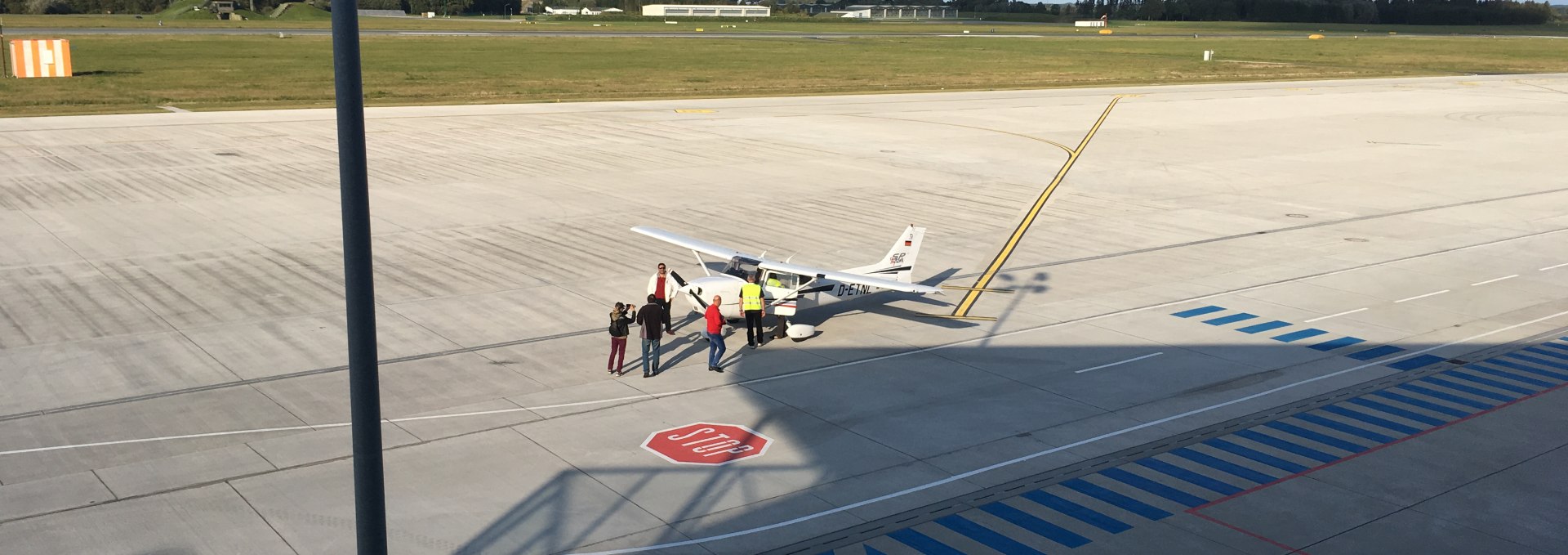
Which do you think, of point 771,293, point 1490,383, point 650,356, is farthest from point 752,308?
point 1490,383

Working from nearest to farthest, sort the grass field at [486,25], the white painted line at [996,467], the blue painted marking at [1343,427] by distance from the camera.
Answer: the white painted line at [996,467] < the blue painted marking at [1343,427] < the grass field at [486,25]

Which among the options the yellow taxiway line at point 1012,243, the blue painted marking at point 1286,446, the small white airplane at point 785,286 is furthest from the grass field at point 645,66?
the blue painted marking at point 1286,446

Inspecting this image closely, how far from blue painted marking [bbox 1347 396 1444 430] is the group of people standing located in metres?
11.8

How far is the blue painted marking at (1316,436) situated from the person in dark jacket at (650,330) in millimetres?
11304

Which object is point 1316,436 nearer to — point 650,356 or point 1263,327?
point 1263,327

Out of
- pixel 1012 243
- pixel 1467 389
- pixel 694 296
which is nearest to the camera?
pixel 1467 389

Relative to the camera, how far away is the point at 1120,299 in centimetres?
3053

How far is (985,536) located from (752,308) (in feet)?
31.6

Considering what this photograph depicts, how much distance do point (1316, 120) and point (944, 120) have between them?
2334cm

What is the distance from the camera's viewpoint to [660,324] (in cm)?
2319

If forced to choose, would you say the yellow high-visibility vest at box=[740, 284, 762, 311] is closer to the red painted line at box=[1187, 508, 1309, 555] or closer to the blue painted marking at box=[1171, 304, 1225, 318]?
the red painted line at box=[1187, 508, 1309, 555]

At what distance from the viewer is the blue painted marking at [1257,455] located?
1952 cm

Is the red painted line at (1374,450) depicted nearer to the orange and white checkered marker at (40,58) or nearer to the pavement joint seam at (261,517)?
the pavement joint seam at (261,517)

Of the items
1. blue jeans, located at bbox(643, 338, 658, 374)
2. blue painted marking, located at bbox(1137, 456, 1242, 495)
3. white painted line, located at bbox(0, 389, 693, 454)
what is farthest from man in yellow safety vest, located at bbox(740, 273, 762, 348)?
blue painted marking, located at bbox(1137, 456, 1242, 495)
